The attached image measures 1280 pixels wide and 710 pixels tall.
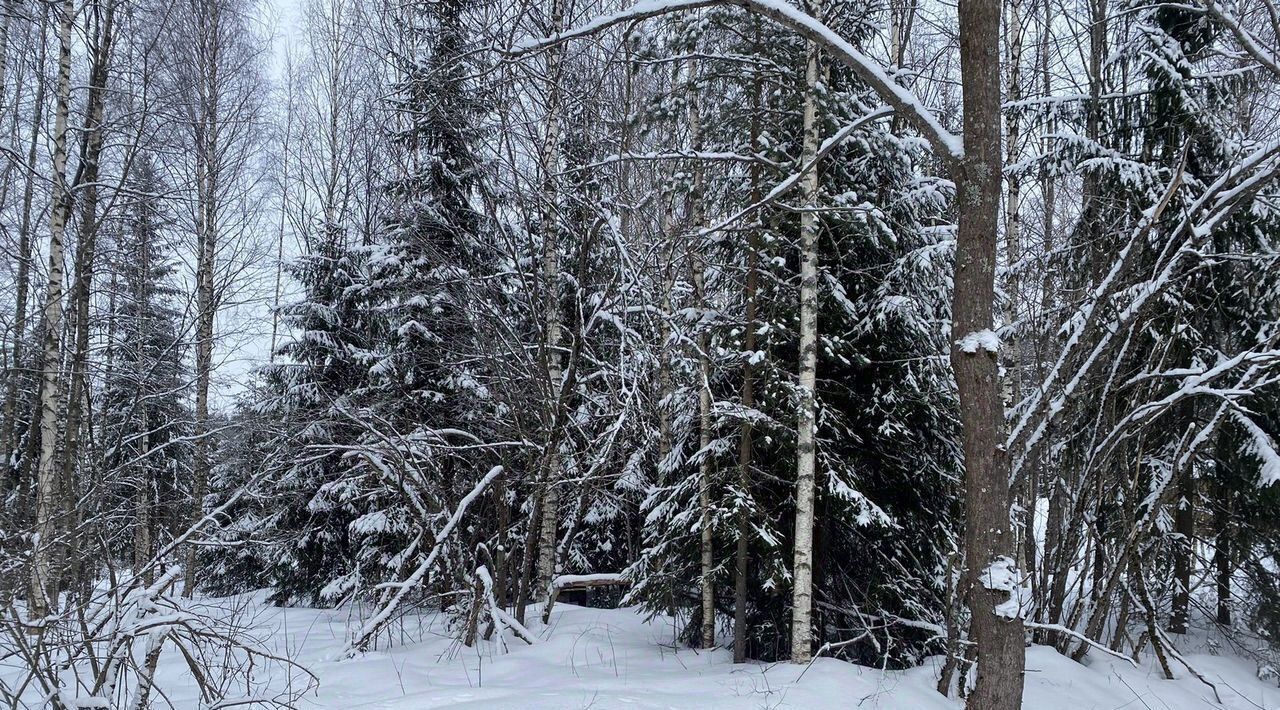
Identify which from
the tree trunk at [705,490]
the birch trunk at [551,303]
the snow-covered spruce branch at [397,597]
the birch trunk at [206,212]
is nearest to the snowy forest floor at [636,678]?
the snow-covered spruce branch at [397,597]

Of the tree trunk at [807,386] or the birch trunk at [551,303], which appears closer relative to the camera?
the tree trunk at [807,386]

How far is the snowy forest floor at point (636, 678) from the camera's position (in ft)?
18.6

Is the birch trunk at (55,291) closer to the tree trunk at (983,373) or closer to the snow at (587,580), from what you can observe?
the snow at (587,580)

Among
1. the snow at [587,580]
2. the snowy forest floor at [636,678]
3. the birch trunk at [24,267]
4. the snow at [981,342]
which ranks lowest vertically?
the snowy forest floor at [636,678]

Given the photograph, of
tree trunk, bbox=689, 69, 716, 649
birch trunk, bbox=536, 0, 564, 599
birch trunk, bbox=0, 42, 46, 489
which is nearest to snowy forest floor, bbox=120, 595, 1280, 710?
tree trunk, bbox=689, 69, 716, 649

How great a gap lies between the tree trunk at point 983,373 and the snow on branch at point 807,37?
0.61 ft

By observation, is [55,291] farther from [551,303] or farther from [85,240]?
[551,303]

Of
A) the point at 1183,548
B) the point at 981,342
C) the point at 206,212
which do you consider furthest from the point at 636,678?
the point at 206,212

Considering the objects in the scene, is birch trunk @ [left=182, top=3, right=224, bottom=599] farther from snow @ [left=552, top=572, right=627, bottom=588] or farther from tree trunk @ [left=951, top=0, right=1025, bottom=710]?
tree trunk @ [left=951, top=0, right=1025, bottom=710]

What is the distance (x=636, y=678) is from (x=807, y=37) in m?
5.31

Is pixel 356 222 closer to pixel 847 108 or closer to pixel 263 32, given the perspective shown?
pixel 263 32

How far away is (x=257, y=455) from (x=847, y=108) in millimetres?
12190

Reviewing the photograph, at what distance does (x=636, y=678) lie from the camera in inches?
258

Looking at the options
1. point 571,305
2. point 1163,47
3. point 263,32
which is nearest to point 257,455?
point 571,305
